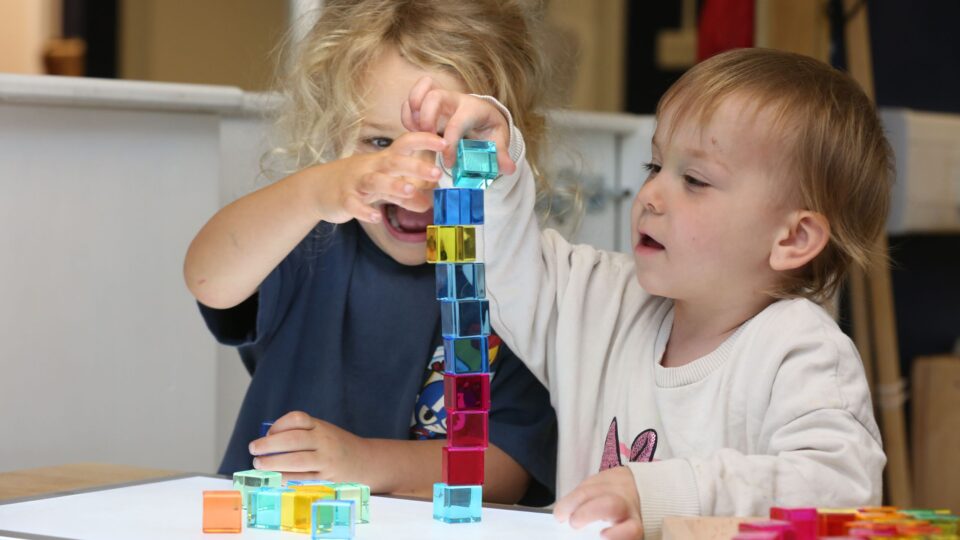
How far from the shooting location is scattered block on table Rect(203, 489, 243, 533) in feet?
2.74

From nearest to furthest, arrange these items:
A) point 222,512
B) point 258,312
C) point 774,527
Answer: point 774,527
point 222,512
point 258,312

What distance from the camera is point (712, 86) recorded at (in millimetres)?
1109

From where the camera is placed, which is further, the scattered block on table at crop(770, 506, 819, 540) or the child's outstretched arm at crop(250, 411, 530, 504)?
the child's outstretched arm at crop(250, 411, 530, 504)

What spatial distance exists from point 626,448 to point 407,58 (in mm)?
473

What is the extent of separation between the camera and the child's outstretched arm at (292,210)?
98 cm

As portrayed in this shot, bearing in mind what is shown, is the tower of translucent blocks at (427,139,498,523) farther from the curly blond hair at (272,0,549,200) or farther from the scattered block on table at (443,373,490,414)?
the curly blond hair at (272,0,549,200)

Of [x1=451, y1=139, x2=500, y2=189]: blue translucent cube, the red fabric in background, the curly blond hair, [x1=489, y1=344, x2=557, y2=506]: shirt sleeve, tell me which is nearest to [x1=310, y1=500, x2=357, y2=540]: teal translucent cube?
[x1=451, y1=139, x2=500, y2=189]: blue translucent cube

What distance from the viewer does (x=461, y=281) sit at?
894 mm

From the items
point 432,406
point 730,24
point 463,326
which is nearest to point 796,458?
point 463,326

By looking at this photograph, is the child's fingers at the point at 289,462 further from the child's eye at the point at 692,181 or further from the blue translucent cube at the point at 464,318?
the child's eye at the point at 692,181

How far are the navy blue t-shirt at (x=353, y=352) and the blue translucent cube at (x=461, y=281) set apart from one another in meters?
0.43

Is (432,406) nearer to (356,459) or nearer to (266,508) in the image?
(356,459)

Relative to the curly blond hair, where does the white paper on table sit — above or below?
below

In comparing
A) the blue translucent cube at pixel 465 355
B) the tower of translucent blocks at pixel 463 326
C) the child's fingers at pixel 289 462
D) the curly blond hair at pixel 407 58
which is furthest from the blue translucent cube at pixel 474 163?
the curly blond hair at pixel 407 58
